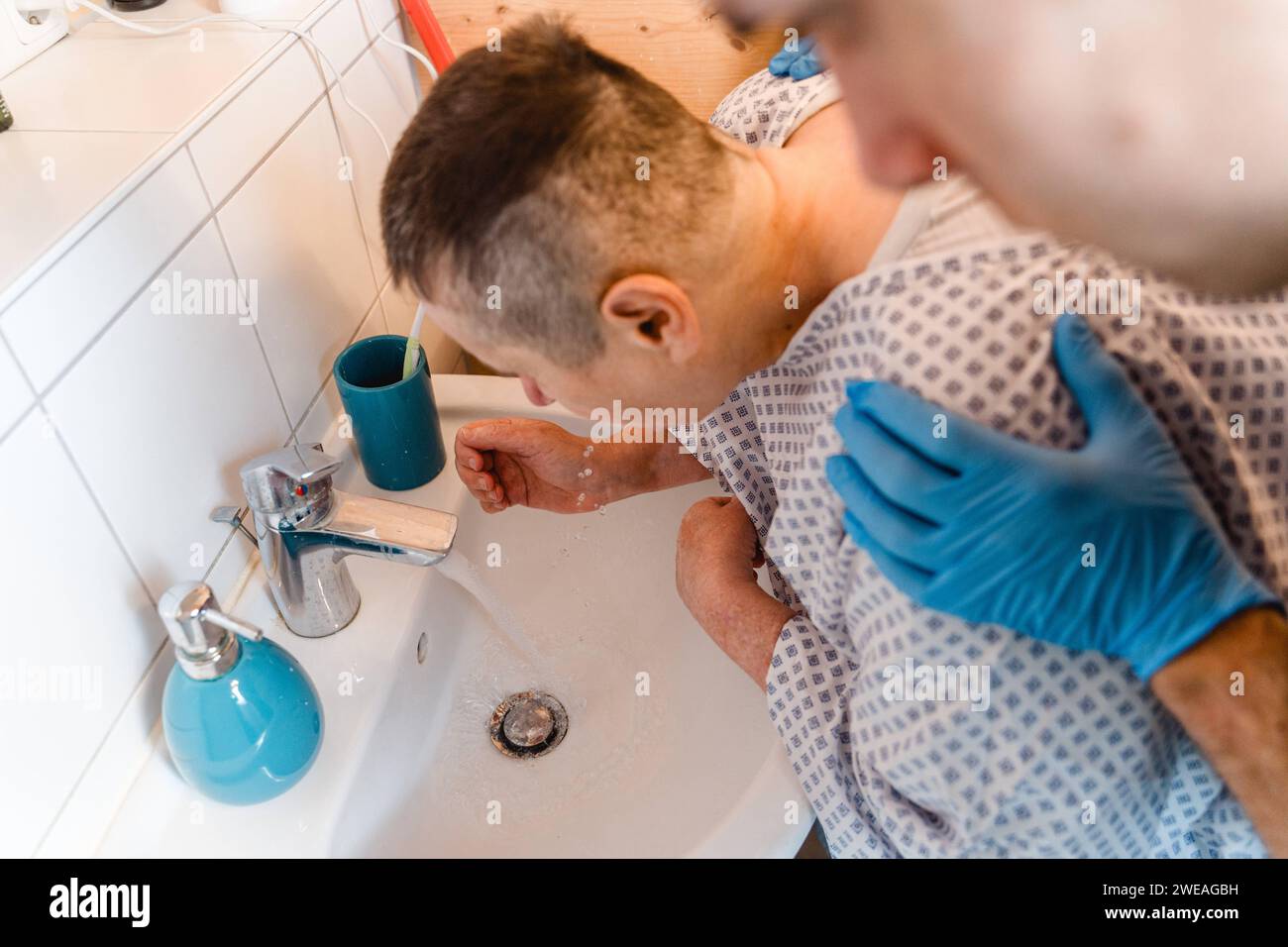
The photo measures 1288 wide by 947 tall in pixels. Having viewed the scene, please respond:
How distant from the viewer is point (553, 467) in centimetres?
94

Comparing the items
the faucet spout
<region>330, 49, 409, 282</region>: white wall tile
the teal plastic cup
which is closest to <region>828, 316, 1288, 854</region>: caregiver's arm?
the faucet spout

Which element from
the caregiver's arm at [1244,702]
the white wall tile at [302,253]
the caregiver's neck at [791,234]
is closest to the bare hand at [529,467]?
the white wall tile at [302,253]

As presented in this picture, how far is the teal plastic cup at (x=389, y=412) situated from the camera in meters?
0.87

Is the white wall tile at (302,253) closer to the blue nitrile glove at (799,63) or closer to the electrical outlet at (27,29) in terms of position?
the electrical outlet at (27,29)

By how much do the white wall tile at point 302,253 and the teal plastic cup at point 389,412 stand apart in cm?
4

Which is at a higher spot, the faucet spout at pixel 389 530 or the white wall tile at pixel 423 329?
the faucet spout at pixel 389 530

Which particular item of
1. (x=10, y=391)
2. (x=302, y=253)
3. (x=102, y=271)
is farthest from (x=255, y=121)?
(x=10, y=391)

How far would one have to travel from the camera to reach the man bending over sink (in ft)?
1.84

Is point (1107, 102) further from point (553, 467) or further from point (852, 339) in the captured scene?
point (553, 467)

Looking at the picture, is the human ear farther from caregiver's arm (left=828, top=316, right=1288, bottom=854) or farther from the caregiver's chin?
the caregiver's chin

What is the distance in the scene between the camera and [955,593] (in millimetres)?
543

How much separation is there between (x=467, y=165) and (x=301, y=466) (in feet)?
0.88

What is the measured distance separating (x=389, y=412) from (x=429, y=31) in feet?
1.63

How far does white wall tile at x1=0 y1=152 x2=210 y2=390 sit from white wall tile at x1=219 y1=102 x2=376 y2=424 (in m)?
0.06
